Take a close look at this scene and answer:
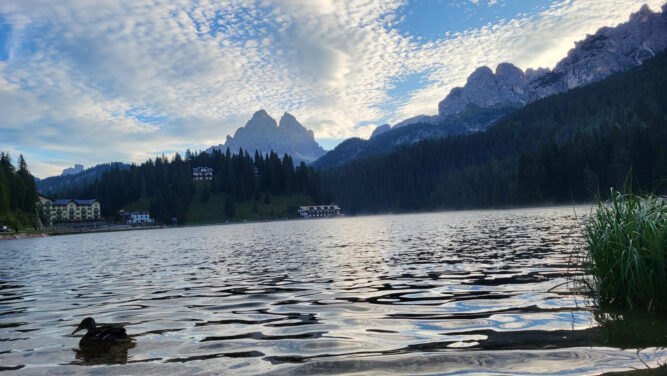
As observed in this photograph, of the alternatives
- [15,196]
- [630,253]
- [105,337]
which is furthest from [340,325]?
[15,196]

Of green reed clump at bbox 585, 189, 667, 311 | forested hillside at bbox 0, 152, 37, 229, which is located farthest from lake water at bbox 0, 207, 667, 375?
forested hillside at bbox 0, 152, 37, 229

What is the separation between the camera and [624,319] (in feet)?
33.9

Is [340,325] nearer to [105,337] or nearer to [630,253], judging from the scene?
[105,337]

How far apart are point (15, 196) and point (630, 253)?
185 meters

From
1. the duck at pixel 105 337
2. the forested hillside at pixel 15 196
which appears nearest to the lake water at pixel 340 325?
the duck at pixel 105 337

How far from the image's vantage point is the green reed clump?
426 inches

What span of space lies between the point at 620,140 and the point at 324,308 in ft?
583

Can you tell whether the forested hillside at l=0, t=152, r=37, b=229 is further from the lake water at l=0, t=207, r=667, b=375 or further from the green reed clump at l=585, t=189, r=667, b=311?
the green reed clump at l=585, t=189, r=667, b=311

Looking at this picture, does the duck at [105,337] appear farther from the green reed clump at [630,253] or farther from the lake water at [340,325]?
the green reed clump at [630,253]

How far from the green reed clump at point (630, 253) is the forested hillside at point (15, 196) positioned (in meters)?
162

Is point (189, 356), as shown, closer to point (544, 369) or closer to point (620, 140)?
point (544, 369)

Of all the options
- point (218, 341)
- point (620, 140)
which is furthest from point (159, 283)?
point (620, 140)

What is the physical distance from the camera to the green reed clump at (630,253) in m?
10.8

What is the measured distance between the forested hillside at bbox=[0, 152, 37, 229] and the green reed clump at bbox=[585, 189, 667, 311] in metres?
162
